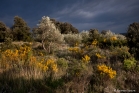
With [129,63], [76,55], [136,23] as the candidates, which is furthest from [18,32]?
[129,63]

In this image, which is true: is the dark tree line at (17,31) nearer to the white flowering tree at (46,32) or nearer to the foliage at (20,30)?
the foliage at (20,30)

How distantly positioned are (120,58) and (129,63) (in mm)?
1243

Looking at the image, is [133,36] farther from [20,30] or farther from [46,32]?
[20,30]

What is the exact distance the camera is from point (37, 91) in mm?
3574

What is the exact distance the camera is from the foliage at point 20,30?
2344 centimetres

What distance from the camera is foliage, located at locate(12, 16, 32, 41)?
23438mm

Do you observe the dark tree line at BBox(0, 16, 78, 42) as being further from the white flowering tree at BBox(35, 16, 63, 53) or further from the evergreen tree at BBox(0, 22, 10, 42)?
the white flowering tree at BBox(35, 16, 63, 53)

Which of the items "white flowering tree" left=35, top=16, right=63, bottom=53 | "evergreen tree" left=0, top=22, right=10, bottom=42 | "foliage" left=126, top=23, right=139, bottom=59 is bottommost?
"foliage" left=126, top=23, right=139, bottom=59

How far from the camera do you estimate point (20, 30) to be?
2341cm

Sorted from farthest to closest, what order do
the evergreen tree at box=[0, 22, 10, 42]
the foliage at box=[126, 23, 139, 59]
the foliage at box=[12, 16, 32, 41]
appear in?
1. the foliage at box=[12, 16, 32, 41]
2. the evergreen tree at box=[0, 22, 10, 42]
3. the foliage at box=[126, 23, 139, 59]

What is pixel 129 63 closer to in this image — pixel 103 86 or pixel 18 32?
pixel 103 86

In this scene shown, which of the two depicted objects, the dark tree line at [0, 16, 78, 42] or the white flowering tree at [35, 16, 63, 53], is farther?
the dark tree line at [0, 16, 78, 42]

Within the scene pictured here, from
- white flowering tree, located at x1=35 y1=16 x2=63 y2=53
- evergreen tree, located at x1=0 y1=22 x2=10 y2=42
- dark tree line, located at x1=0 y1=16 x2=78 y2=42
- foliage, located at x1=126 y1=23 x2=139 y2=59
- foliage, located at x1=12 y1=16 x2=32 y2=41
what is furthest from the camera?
foliage, located at x1=12 y1=16 x2=32 y2=41

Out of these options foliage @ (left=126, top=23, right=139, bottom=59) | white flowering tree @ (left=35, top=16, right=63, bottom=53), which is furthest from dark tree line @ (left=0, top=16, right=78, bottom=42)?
foliage @ (left=126, top=23, right=139, bottom=59)
